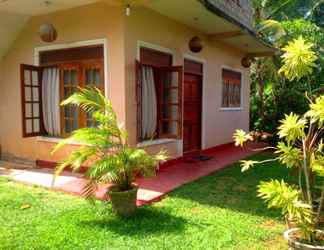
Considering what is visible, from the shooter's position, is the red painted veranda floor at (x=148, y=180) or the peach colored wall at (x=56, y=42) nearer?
the red painted veranda floor at (x=148, y=180)

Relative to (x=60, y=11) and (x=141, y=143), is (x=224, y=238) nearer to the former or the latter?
(x=141, y=143)

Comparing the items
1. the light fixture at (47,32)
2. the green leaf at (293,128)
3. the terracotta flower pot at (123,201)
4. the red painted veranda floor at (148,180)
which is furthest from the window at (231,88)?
the green leaf at (293,128)

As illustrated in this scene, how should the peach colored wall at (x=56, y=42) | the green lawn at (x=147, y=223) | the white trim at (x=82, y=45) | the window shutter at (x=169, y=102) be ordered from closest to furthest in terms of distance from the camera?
the green lawn at (x=147, y=223) → the peach colored wall at (x=56, y=42) → the white trim at (x=82, y=45) → the window shutter at (x=169, y=102)

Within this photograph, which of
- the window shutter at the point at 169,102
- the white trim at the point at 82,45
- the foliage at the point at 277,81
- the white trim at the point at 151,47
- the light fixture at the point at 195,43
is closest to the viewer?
the white trim at the point at 82,45

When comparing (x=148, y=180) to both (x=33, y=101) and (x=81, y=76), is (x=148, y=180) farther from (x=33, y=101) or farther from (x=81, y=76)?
(x=33, y=101)

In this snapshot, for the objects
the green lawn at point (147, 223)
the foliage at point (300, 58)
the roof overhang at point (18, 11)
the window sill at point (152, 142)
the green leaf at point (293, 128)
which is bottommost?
the green lawn at point (147, 223)

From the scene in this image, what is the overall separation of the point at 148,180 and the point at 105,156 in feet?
6.53

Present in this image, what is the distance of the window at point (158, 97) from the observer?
662cm

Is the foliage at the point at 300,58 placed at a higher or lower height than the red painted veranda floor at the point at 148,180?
higher

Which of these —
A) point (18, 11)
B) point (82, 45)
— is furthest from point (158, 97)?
point (18, 11)

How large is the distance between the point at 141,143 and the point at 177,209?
6.98 feet

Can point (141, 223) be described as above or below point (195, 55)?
below

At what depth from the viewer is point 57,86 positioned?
7031 millimetres

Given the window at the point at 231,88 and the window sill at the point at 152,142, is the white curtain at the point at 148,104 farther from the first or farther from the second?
the window at the point at 231,88
